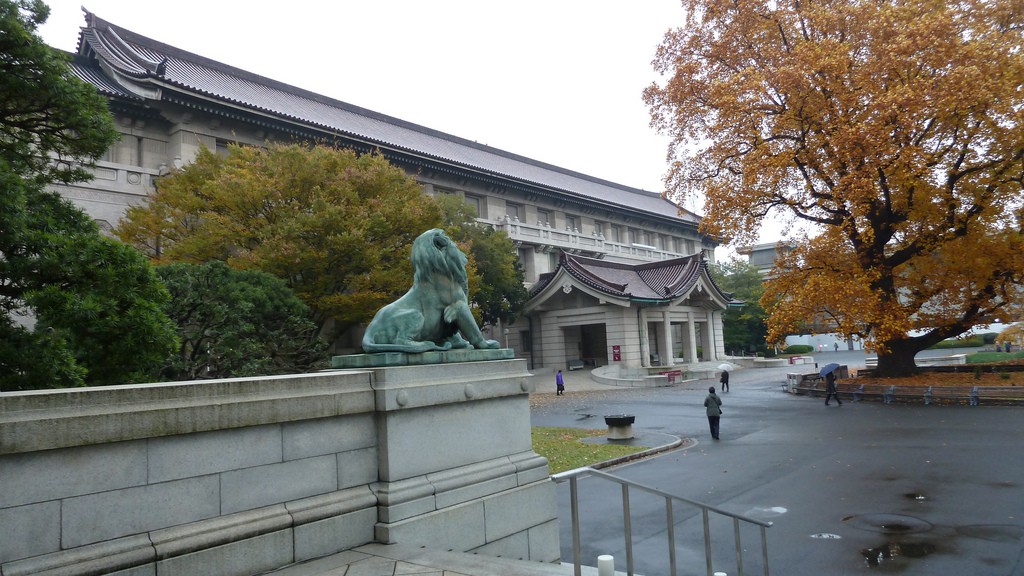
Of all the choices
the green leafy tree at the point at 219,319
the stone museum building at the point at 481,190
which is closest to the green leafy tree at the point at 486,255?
the stone museum building at the point at 481,190

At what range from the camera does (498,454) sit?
624 centimetres

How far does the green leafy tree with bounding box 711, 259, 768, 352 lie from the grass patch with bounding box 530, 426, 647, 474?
133ft

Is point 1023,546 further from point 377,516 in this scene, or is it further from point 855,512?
point 377,516

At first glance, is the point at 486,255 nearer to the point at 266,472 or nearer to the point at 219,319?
the point at 219,319

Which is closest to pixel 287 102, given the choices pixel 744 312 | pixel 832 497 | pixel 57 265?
pixel 57 265

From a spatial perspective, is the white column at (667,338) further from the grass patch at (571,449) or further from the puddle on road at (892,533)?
the puddle on road at (892,533)

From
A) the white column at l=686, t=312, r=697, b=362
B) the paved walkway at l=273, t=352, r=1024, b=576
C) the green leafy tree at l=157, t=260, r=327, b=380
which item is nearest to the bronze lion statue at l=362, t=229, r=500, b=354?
the paved walkway at l=273, t=352, r=1024, b=576

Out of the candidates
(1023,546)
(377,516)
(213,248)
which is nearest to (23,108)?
(377,516)

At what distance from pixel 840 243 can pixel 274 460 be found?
2362 centimetres

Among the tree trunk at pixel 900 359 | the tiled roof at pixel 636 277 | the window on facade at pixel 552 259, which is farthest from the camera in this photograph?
the window on facade at pixel 552 259

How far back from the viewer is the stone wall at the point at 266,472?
364cm

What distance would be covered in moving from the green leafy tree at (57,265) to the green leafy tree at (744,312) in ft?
168

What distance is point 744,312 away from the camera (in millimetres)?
55625

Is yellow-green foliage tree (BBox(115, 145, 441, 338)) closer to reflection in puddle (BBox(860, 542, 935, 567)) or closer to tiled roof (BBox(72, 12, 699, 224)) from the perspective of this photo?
tiled roof (BBox(72, 12, 699, 224))
